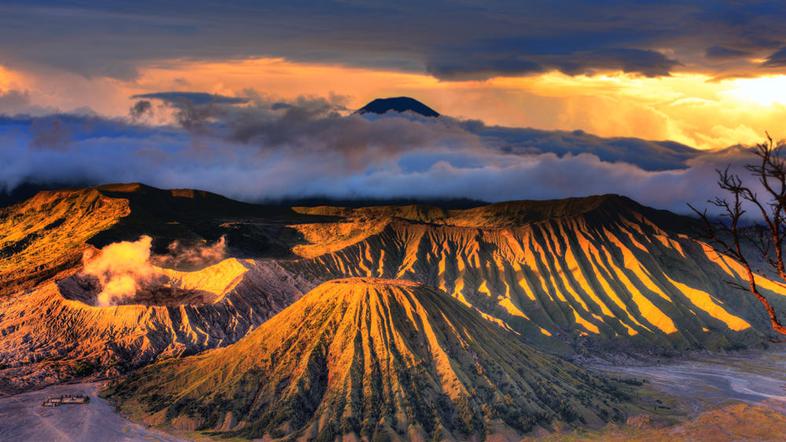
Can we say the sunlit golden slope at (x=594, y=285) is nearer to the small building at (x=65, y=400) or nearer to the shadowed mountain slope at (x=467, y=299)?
the shadowed mountain slope at (x=467, y=299)

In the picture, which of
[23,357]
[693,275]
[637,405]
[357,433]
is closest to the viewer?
[357,433]

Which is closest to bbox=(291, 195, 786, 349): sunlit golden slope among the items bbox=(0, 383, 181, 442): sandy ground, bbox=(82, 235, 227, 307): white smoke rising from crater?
bbox=(82, 235, 227, 307): white smoke rising from crater

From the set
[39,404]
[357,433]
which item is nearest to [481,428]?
[357,433]

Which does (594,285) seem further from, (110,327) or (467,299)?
(110,327)

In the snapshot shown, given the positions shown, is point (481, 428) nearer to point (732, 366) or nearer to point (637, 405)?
point (637, 405)

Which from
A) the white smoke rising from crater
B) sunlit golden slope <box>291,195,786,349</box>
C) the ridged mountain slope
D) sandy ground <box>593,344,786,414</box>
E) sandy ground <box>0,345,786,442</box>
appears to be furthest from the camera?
sunlit golden slope <box>291,195,786,349</box>

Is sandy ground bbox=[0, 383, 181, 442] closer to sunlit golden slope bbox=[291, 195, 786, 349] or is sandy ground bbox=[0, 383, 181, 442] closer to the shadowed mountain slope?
the shadowed mountain slope

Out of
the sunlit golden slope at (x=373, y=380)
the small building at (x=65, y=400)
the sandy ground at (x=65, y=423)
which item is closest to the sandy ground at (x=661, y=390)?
the sandy ground at (x=65, y=423)
